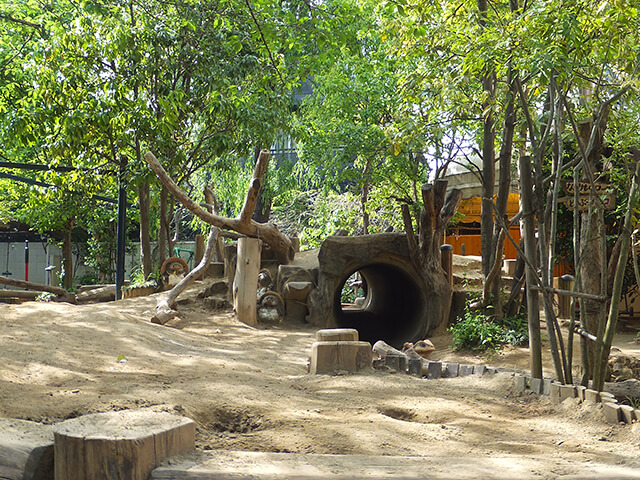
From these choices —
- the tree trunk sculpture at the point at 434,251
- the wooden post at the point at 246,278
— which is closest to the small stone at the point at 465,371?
the tree trunk sculpture at the point at 434,251

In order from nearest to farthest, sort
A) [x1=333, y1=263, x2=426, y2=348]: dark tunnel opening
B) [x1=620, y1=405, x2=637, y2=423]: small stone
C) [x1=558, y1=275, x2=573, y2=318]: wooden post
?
[x1=620, y1=405, x2=637, y2=423]: small stone
[x1=558, y1=275, x2=573, y2=318]: wooden post
[x1=333, y1=263, x2=426, y2=348]: dark tunnel opening

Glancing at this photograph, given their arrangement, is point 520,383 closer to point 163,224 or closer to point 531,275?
point 531,275

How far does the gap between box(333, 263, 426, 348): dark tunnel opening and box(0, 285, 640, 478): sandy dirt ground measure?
17.3ft

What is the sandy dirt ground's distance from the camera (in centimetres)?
315

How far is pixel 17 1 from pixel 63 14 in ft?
6.07

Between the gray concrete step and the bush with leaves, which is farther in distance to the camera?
the bush with leaves

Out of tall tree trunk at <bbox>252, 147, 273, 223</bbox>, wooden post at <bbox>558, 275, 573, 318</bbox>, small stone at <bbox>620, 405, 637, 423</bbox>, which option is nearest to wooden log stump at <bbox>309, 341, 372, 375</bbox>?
small stone at <bbox>620, 405, 637, 423</bbox>

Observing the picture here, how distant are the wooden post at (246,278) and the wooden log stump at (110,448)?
772cm

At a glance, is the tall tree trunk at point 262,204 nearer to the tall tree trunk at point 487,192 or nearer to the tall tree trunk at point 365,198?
the tall tree trunk at point 365,198

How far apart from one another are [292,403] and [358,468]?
65.0 inches

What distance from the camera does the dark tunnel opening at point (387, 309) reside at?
455 inches

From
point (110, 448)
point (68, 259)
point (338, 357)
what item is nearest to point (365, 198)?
point (68, 259)

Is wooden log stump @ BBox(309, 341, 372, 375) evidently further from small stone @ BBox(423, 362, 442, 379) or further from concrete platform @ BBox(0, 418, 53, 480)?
concrete platform @ BBox(0, 418, 53, 480)

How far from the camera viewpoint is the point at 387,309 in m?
15.8
